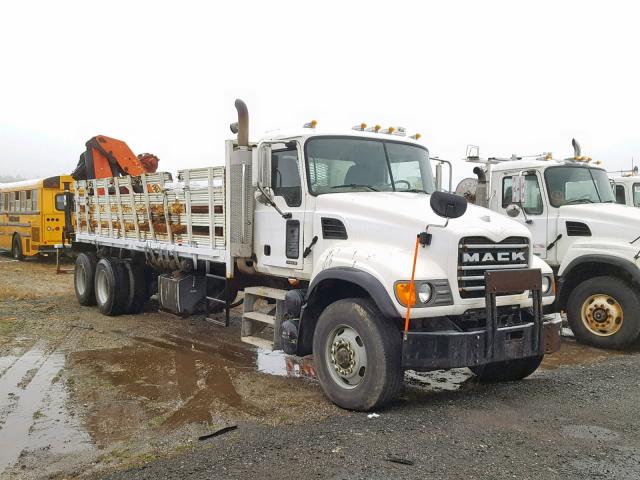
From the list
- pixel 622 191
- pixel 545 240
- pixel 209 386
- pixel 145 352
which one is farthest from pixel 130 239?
pixel 622 191

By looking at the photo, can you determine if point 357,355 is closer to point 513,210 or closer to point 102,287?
point 513,210

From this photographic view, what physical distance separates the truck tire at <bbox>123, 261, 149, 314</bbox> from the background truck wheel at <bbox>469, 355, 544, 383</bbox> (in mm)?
6030

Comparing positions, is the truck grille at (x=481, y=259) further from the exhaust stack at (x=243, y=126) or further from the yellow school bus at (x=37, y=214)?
the yellow school bus at (x=37, y=214)

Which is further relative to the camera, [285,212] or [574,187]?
[574,187]

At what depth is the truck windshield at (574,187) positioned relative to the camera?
859 cm

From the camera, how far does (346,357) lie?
525 centimetres

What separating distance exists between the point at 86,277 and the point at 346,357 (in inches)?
287

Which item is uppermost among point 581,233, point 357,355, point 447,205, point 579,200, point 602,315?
point 579,200

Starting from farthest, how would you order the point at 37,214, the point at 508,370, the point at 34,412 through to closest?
the point at 37,214 → the point at 508,370 → the point at 34,412

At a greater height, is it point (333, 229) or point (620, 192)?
point (620, 192)

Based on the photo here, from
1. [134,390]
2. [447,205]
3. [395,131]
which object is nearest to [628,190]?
[395,131]

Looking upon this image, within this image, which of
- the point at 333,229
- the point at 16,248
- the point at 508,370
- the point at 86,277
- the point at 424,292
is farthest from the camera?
the point at 16,248

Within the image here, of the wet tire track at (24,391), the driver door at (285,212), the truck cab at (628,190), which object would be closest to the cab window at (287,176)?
the driver door at (285,212)

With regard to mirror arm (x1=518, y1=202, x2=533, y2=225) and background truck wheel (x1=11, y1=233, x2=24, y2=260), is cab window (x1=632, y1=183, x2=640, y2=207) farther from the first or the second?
background truck wheel (x1=11, y1=233, x2=24, y2=260)
